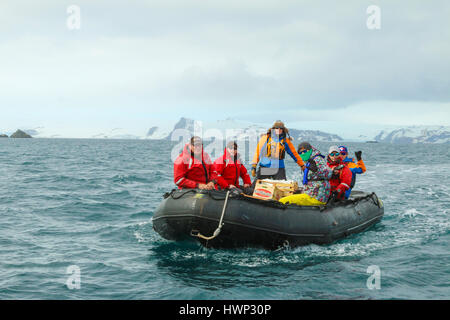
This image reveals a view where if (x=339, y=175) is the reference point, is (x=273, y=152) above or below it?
above

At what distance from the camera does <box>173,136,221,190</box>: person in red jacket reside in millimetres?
9453

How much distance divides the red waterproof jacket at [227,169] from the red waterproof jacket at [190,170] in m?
0.47

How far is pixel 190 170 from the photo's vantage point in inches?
384

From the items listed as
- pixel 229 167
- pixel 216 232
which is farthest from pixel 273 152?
pixel 216 232

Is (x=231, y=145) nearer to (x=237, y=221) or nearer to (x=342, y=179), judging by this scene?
(x=237, y=221)

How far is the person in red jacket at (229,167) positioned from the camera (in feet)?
33.6

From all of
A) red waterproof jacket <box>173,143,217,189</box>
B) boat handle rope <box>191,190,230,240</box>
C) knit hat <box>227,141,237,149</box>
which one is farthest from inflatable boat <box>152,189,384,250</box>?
knit hat <box>227,141,237,149</box>

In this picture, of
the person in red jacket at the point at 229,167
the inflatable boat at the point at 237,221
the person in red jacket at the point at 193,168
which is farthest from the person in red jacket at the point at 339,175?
the person in red jacket at the point at 193,168

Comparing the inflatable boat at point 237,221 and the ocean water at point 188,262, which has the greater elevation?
the inflatable boat at point 237,221

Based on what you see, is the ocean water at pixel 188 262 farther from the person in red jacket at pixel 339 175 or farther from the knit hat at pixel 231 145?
the knit hat at pixel 231 145

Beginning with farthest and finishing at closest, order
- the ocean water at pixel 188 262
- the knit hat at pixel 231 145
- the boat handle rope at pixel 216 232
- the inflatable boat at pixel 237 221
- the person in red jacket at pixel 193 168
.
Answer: the knit hat at pixel 231 145 < the person in red jacket at pixel 193 168 < the inflatable boat at pixel 237 221 < the boat handle rope at pixel 216 232 < the ocean water at pixel 188 262

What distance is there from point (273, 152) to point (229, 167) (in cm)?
135

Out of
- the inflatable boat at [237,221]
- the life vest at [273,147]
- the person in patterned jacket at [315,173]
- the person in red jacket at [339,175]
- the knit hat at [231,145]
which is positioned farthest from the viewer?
the life vest at [273,147]
